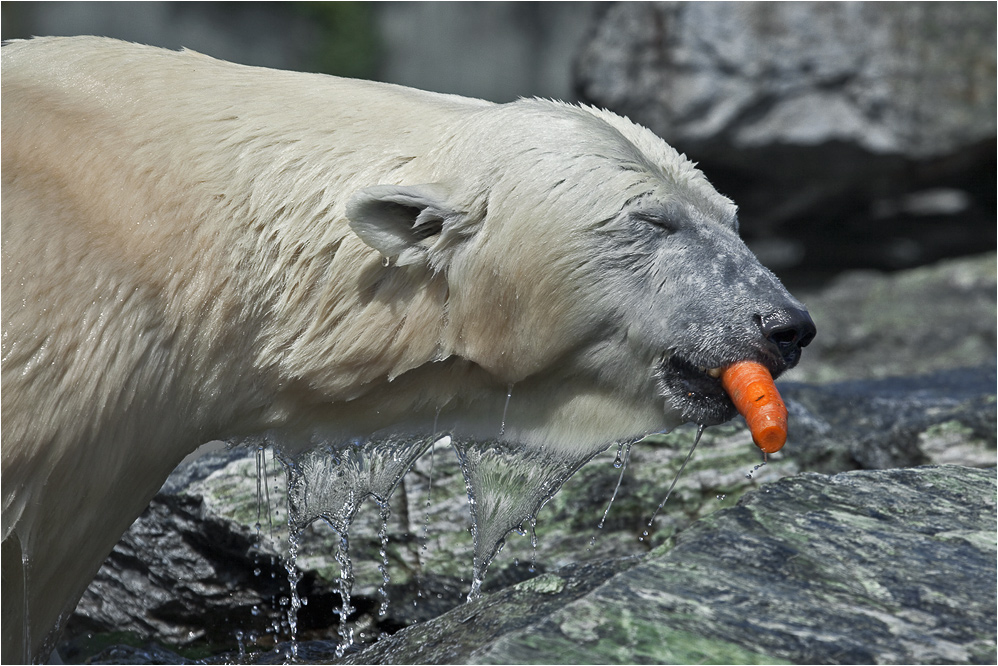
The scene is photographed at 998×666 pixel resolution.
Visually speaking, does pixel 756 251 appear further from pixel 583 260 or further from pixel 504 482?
pixel 583 260

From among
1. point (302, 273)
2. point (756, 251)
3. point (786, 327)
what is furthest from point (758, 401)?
point (756, 251)

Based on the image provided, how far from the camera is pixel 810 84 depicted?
6.41 metres

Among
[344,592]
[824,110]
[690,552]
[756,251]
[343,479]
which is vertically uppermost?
[824,110]

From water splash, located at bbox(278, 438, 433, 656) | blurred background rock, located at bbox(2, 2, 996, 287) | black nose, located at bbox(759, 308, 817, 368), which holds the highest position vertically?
blurred background rock, located at bbox(2, 2, 996, 287)

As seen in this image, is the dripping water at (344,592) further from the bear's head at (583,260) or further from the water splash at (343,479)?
the bear's head at (583,260)

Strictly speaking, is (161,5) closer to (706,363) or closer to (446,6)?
(446,6)

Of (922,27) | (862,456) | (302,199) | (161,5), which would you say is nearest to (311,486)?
(302,199)

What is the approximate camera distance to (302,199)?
2.07m

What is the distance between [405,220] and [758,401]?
0.75m

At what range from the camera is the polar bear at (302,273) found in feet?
6.31

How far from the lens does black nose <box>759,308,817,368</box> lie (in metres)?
1.96

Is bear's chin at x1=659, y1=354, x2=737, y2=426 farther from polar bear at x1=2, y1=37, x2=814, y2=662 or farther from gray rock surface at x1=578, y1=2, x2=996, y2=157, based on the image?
gray rock surface at x1=578, y1=2, x2=996, y2=157

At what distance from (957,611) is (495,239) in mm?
1032

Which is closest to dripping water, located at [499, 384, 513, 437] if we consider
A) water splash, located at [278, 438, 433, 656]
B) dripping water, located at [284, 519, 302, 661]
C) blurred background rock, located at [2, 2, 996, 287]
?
water splash, located at [278, 438, 433, 656]
